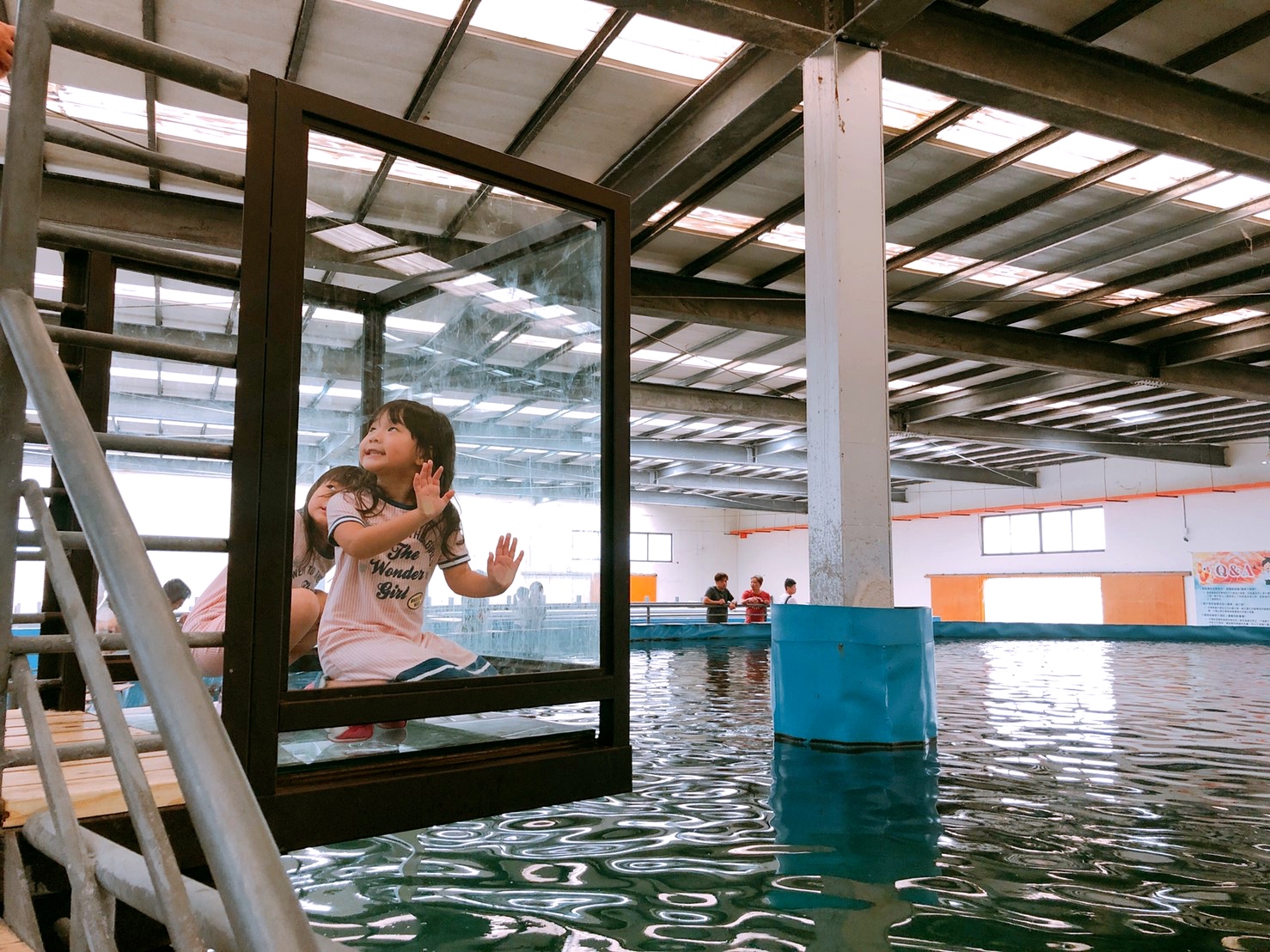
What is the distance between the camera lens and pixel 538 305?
9.70ft

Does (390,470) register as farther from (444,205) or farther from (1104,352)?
(1104,352)

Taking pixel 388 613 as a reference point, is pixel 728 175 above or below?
above

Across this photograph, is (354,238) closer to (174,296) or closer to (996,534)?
(174,296)

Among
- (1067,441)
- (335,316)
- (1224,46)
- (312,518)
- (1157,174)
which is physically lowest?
(312,518)

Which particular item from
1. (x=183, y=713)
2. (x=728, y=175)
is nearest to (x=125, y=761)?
(x=183, y=713)

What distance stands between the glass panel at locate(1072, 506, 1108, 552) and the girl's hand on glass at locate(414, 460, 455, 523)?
24.6 metres

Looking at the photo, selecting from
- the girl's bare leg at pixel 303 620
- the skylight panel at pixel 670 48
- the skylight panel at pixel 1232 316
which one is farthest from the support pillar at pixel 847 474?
the skylight panel at pixel 1232 316

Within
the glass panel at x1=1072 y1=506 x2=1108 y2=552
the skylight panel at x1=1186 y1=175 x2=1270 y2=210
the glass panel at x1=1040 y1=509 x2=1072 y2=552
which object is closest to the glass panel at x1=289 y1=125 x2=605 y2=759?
the skylight panel at x1=1186 y1=175 x2=1270 y2=210

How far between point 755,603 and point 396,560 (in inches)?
603

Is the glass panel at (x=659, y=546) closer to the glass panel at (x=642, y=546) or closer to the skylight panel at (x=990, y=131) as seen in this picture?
the glass panel at (x=642, y=546)

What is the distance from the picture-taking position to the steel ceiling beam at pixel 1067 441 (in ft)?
60.8

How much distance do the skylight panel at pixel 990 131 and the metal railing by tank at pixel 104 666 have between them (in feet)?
22.7

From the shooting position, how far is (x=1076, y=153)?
26.7ft

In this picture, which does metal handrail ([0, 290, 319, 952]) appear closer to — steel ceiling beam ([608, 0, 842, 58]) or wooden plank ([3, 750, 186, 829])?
wooden plank ([3, 750, 186, 829])
